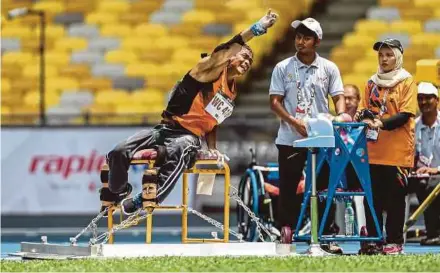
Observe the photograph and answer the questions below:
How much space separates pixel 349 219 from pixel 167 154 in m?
2.28

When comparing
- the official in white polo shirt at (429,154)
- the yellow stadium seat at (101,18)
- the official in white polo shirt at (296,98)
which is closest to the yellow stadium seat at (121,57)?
the yellow stadium seat at (101,18)

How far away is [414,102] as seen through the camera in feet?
43.3

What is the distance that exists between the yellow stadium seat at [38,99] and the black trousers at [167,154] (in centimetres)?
1290

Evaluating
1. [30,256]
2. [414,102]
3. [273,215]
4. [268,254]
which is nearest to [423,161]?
[273,215]

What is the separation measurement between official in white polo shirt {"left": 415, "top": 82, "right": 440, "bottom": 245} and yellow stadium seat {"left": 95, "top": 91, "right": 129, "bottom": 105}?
898cm

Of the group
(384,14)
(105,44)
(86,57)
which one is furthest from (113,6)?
(384,14)

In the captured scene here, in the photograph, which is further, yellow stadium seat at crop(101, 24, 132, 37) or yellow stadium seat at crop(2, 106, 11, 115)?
yellow stadium seat at crop(101, 24, 132, 37)

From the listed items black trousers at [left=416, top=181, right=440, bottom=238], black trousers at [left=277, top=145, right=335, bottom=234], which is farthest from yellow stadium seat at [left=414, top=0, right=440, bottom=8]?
black trousers at [left=277, top=145, right=335, bottom=234]

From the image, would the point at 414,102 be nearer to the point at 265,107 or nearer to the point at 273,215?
the point at 273,215

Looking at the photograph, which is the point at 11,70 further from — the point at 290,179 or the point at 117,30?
the point at 290,179

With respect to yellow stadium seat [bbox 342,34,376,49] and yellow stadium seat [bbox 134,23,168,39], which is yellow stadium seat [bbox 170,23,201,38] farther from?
yellow stadium seat [bbox 342,34,376,49]

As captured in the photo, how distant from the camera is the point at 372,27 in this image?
82.7 ft

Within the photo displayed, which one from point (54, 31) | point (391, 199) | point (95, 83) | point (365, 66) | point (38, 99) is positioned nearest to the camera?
point (391, 199)

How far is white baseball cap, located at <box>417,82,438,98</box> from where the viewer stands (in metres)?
16.2
